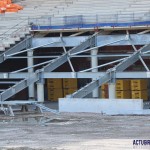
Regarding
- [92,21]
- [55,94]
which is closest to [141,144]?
[92,21]

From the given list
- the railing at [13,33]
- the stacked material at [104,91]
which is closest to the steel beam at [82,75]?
the stacked material at [104,91]

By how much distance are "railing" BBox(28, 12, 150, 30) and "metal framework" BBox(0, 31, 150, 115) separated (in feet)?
2.29

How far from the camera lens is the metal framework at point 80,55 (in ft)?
100

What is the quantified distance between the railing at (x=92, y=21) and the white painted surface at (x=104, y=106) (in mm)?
6610

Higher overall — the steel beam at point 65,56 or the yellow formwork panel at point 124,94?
the steel beam at point 65,56

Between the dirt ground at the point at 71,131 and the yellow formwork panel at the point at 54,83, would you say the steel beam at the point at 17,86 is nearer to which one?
the dirt ground at the point at 71,131

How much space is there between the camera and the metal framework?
3053 cm

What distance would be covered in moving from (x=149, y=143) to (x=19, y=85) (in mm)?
13911

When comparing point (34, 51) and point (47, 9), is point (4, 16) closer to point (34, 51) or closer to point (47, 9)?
point (47, 9)

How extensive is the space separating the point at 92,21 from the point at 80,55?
7.91ft

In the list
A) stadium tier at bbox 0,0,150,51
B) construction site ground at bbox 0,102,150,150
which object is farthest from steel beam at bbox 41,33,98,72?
construction site ground at bbox 0,102,150,150

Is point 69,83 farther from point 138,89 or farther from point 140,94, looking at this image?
point 140,94

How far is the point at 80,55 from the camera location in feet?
114

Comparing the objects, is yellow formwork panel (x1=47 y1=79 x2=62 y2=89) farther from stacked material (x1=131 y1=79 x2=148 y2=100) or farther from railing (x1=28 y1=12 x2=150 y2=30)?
stacked material (x1=131 y1=79 x2=148 y2=100)
